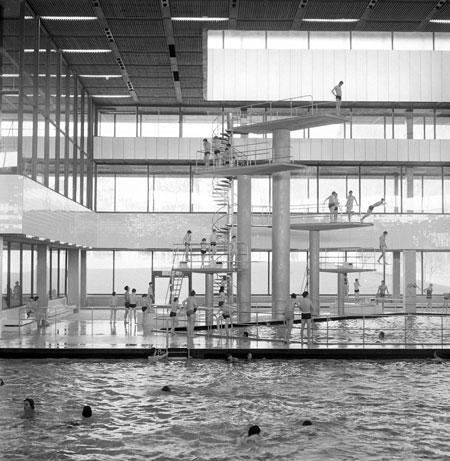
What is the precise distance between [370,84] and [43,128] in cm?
1798

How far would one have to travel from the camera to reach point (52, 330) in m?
28.6

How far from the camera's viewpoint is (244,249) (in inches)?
1273

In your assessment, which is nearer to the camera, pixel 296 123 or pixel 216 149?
pixel 296 123

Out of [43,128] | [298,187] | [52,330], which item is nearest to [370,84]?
[298,187]

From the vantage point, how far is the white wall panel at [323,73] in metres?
38.8

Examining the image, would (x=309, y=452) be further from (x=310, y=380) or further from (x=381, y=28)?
(x=381, y=28)

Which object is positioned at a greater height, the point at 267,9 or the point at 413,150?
the point at 267,9

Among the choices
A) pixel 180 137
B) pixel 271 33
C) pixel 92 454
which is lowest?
pixel 92 454

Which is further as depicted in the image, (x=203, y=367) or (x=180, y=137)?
(x=180, y=137)

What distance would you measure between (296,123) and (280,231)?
4.64 m

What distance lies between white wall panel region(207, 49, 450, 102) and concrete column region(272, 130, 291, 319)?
25.8 ft

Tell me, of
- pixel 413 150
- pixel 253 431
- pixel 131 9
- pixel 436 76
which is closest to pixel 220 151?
pixel 131 9

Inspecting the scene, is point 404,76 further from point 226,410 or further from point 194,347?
point 226,410

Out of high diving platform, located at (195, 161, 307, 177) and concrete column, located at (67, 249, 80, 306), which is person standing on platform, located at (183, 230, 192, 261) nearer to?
high diving platform, located at (195, 161, 307, 177)
